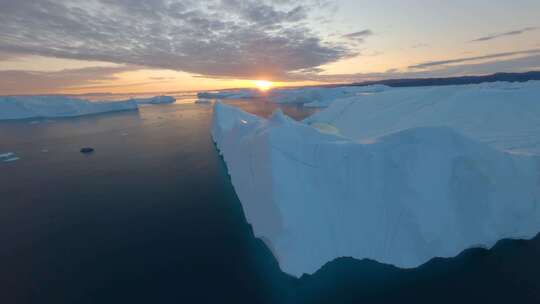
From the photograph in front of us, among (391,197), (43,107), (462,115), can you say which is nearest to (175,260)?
(391,197)

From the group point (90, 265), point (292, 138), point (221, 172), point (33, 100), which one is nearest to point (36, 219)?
point (90, 265)

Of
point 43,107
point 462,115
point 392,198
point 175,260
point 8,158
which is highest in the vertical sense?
point 43,107

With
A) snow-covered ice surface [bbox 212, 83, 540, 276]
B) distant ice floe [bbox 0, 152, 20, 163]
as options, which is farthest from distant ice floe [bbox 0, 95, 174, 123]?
snow-covered ice surface [bbox 212, 83, 540, 276]

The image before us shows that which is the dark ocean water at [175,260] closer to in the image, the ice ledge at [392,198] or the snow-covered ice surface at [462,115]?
the ice ledge at [392,198]

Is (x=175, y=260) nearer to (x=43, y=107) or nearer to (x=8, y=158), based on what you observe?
(x=8, y=158)

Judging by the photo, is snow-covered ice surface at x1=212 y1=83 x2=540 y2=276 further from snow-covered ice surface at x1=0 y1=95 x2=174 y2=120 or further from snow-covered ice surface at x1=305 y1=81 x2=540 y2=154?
snow-covered ice surface at x1=0 y1=95 x2=174 y2=120
